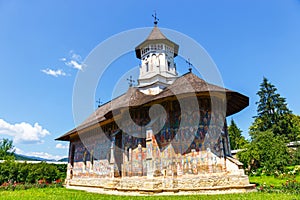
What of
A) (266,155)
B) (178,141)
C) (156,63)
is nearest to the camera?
(178,141)

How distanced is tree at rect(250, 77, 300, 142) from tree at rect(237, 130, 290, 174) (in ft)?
32.3

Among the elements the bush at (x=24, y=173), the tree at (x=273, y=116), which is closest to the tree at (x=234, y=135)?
the tree at (x=273, y=116)

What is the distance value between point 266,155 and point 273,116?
1508cm

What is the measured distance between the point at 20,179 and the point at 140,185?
45.8ft

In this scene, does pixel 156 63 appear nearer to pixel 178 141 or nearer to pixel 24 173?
pixel 178 141

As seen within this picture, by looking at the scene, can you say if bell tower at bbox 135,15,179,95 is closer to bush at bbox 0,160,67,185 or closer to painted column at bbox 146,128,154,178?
painted column at bbox 146,128,154,178

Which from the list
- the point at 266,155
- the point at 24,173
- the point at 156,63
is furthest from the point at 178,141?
the point at 24,173

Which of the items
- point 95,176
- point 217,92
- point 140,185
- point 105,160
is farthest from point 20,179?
point 217,92

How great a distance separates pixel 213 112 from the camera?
10922mm

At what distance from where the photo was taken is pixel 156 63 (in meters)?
17.9

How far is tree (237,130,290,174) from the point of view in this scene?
18281mm

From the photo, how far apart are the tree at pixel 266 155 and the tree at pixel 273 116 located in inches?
387

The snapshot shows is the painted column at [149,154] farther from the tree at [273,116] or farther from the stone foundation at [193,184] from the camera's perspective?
the tree at [273,116]

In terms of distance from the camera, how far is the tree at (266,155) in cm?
1828
